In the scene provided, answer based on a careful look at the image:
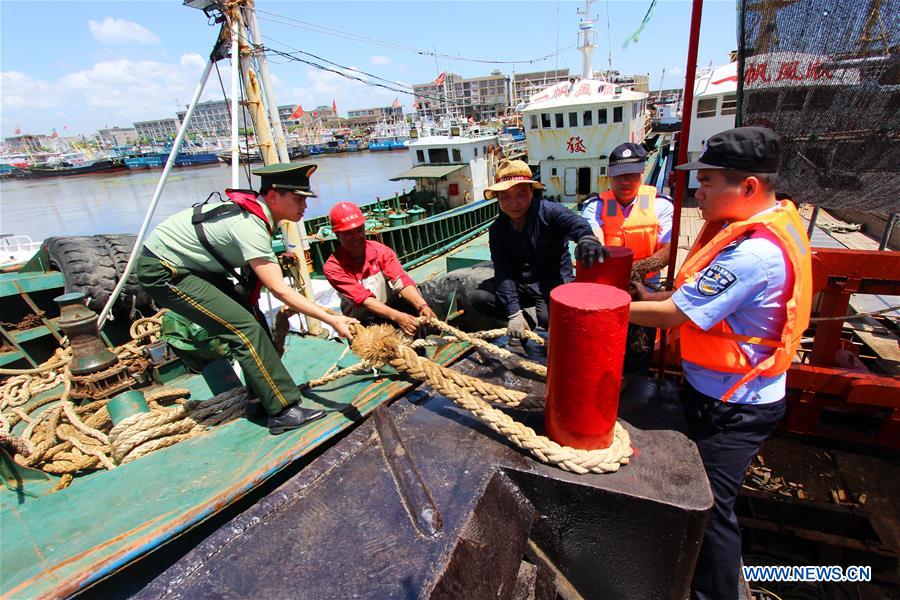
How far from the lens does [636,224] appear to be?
3645 millimetres

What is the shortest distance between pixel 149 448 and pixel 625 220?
3953mm

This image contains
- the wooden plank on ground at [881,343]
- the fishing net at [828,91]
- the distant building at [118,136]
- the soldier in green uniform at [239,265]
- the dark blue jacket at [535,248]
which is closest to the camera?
the soldier in green uniform at [239,265]

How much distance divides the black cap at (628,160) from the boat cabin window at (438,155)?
49.4 feet

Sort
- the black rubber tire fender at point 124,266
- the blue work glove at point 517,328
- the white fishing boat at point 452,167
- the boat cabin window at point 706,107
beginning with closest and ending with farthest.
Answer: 1. the blue work glove at point 517,328
2. the black rubber tire fender at point 124,266
3. the boat cabin window at point 706,107
4. the white fishing boat at point 452,167

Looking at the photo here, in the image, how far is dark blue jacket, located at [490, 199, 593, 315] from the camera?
3.31 metres

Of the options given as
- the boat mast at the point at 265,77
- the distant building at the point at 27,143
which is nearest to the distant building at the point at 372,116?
the distant building at the point at 27,143

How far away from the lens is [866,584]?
9.72 feet

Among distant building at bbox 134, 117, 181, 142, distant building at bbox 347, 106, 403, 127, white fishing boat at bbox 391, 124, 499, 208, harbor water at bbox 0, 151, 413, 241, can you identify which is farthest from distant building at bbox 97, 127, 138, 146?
white fishing boat at bbox 391, 124, 499, 208

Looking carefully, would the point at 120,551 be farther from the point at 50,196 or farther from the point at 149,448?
the point at 50,196

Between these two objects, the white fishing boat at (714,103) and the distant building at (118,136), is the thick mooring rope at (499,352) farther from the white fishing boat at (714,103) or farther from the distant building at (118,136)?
the distant building at (118,136)

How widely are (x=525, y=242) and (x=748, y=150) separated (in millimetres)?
2028

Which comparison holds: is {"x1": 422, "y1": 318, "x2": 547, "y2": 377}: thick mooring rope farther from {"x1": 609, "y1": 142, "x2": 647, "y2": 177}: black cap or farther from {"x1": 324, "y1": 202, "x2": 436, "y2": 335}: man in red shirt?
{"x1": 609, "y1": 142, "x2": 647, "y2": 177}: black cap

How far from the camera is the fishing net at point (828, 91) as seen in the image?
9.11ft

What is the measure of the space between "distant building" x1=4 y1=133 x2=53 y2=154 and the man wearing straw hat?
6529 inches
